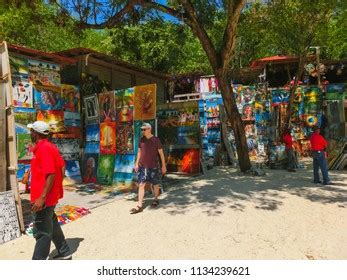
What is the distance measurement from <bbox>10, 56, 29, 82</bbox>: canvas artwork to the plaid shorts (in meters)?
5.01

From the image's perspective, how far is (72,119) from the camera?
1270cm

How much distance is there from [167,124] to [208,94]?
731 centimetres

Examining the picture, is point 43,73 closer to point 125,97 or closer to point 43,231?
point 125,97

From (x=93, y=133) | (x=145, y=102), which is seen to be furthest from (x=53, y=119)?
(x=145, y=102)

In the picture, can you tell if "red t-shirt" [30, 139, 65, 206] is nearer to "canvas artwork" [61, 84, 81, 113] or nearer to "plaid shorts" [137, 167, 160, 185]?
"plaid shorts" [137, 167, 160, 185]

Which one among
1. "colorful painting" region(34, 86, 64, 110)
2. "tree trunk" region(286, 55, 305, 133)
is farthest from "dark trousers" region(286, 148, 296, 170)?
"colorful painting" region(34, 86, 64, 110)

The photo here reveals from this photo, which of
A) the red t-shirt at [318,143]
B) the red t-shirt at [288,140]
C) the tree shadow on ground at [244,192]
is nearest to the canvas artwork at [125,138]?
the tree shadow on ground at [244,192]

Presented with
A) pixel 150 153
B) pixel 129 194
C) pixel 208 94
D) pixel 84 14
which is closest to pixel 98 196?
pixel 129 194

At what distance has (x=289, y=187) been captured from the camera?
9.74 m

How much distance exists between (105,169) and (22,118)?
2.71 metres

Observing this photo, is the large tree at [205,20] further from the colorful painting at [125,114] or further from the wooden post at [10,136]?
the wooden post at [10,136]

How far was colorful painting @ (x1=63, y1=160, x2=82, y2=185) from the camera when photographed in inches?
459

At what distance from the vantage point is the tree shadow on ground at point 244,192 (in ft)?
26.2

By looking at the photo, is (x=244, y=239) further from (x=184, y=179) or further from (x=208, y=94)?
(x=208, y=94)
